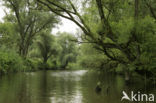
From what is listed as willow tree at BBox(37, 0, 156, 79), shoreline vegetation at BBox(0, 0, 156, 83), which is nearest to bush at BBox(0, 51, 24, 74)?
shoreline vegetation at BBox(0, 0, 156, 83)

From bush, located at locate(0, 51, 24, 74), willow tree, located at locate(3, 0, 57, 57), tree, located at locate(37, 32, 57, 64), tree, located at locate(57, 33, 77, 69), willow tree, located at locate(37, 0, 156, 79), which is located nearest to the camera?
willow tree, located at locate(37, 0, 156, 79)

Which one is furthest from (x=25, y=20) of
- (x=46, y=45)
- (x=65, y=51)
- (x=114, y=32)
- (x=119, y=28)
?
(x=119, y=28)

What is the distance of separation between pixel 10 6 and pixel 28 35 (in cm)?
883

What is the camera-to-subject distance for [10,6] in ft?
147

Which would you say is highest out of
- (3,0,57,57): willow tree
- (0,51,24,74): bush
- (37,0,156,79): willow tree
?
(3,0,57,57): willow tree

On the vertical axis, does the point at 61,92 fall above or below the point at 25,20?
below

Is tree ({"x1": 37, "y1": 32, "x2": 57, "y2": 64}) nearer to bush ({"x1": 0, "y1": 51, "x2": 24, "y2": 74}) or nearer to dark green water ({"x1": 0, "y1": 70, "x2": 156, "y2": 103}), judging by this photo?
bush ({"x1": 0, "y1": 51, "x2": 24, "y2": 74})

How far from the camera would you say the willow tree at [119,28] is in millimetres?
15484

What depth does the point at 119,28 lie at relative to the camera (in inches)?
647

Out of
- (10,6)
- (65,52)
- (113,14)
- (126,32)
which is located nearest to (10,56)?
(10,6)

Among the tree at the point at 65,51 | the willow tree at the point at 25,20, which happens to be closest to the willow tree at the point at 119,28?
the willow tree at the point at 25,20

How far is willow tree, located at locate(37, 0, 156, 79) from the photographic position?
1548 cm

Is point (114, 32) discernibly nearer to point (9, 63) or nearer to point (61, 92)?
point (61, 92)

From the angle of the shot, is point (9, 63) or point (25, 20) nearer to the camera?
point (9, 63)
